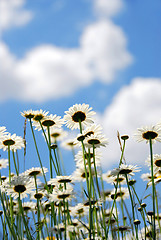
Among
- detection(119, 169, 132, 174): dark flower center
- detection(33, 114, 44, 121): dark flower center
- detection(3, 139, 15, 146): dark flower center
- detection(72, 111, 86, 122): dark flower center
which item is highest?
detection(33, 114, 44, 121): dark flower center

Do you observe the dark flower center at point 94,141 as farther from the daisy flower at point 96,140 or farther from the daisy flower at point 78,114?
the daisy flower at point 78,114

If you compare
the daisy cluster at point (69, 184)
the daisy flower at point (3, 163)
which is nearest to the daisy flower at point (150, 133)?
the daisy cluster at point (69, 184)

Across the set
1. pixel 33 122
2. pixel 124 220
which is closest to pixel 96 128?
pixel 33 122

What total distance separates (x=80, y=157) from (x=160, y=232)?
0.83 m

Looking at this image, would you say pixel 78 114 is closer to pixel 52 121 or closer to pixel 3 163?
pixel 52 121

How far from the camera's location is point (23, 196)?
2268 millimetres

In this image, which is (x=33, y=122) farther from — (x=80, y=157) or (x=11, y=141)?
(x=80, y=157)

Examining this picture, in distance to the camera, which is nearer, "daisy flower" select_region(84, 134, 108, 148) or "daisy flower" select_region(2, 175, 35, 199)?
"daisy flower" select_region(2, 175, 35, 199)

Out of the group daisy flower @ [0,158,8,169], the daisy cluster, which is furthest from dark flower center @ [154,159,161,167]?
daisy flower @ [0,158,8,169]

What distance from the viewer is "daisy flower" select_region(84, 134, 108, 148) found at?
2219 mm

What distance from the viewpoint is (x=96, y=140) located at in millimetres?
2236

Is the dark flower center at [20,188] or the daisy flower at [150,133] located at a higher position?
the daisy flower at [150,133]

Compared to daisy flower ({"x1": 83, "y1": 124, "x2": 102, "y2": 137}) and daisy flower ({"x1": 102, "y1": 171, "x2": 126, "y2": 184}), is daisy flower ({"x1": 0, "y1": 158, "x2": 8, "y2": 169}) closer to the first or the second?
daisy flower ({"x1": 102, "y1": 171, "x2": 126, "y2": 184})

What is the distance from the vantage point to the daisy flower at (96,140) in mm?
2219
